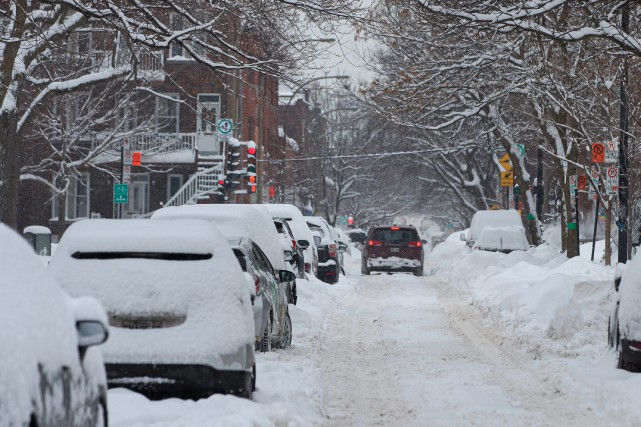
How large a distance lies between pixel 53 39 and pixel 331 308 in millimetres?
7152

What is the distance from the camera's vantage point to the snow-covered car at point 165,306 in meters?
8.12

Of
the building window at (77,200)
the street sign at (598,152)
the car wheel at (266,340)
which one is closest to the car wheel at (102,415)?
the car wheel at (266,340)

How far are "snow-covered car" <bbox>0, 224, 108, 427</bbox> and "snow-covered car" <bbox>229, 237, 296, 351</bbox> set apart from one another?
5.86 meters

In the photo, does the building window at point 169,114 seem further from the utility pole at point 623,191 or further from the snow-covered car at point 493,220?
the utility pole at point 623,191

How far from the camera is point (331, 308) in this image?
21.6 meters

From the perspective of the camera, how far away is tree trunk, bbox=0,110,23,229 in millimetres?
21922

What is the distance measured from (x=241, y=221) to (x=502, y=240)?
74.3ft

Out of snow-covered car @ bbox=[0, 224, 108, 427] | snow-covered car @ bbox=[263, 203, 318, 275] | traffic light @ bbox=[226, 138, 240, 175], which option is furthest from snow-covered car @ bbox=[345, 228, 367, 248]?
snow-covered car @ bbox=[0, 224, 108, 427]

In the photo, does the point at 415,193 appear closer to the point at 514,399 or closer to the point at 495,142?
the point at 495,142

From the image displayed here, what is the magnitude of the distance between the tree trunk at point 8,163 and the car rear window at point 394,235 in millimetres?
15146

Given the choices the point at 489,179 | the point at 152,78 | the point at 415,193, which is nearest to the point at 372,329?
the point at 152,78

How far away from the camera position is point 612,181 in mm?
23281

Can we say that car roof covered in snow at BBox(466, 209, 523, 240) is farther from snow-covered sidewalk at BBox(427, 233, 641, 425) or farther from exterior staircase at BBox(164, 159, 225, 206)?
exterior staircase at BBox(164, 159, 225, 206)

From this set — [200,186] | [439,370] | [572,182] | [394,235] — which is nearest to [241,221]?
[439,370]
